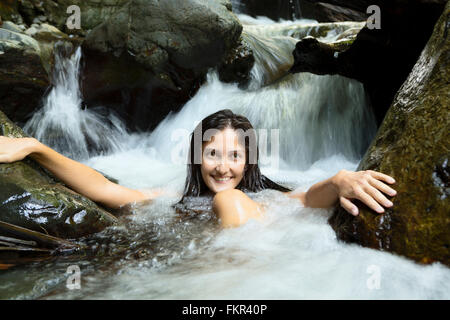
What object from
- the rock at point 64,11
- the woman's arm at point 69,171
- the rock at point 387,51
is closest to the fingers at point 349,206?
the woman's arm at point 69,171

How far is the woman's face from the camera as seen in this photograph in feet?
10.8

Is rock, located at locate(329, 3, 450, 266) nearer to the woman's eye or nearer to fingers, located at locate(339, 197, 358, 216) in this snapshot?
fingers, located at locate(339, 197, 358, 216)

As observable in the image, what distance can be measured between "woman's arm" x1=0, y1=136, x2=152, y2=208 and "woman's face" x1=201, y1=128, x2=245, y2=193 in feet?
2.58

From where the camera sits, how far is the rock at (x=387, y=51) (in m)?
4.88

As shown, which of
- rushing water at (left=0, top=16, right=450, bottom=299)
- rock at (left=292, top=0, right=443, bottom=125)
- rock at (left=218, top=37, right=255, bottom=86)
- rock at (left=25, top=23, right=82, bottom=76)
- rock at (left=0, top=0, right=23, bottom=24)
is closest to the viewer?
rushing water at (left=0, top=16, right=450, bottom=299)

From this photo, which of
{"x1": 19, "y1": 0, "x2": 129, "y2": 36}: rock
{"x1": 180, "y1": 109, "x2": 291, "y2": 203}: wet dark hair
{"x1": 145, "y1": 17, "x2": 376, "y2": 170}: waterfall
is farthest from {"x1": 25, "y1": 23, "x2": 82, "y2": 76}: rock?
{"x1": 180, "y1": 109, "x2": 291, "y2": 203}: wet dark hair

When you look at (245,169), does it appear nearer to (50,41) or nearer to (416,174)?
(416,174)

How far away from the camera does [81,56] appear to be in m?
7.03

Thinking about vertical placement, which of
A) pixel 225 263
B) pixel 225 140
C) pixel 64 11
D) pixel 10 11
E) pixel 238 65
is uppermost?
pixel 64 11

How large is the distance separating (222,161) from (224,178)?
164mm

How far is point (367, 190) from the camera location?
230 centimetres

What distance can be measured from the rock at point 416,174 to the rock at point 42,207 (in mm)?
1782

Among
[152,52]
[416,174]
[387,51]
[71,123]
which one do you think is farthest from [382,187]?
[71,123]
